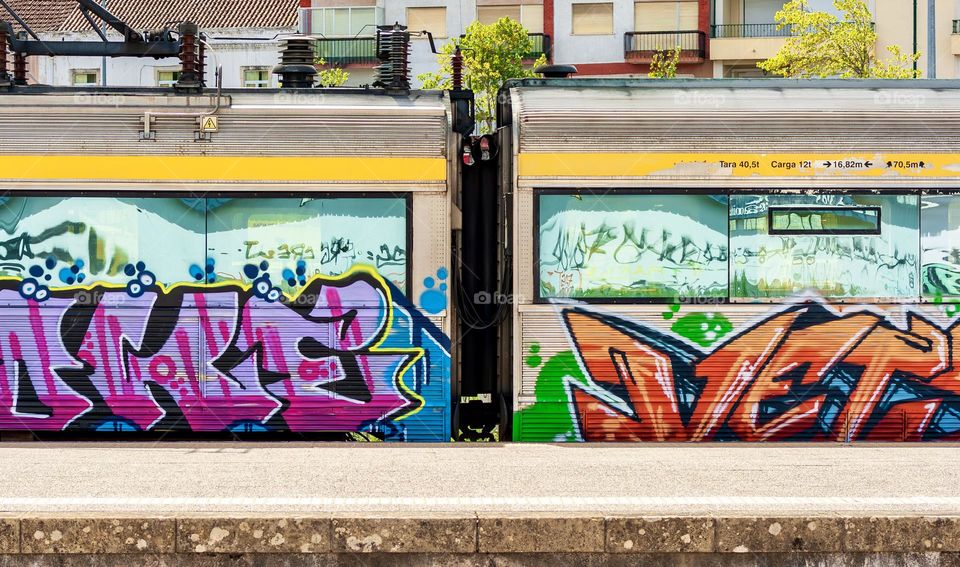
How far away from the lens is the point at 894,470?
8.75 m

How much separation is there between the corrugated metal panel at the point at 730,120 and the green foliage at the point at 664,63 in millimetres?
25003

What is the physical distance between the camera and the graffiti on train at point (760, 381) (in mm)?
11164

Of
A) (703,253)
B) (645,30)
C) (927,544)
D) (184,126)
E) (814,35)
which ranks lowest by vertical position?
(927,544)

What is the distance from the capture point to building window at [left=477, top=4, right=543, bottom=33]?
44.7 m

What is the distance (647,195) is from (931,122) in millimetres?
2473

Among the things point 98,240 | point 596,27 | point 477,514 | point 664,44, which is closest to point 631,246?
point 98,240

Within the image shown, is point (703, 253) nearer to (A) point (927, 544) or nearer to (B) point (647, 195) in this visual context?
(B) point (647, 195)

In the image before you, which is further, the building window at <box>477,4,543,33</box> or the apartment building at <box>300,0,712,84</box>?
the building window at <box>477,4,543,33</box>

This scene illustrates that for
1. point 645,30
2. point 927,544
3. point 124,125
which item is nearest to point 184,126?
point 124,125

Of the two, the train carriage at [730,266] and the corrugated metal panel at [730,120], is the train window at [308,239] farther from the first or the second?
the corrugated metal panel at [730,120]

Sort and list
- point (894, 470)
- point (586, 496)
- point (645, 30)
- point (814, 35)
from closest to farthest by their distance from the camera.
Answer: point (586, 496)
point (894, 470)
point (814, 35)
point (645, 30)

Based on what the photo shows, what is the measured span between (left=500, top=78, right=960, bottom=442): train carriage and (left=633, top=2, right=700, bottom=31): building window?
34.0 meters

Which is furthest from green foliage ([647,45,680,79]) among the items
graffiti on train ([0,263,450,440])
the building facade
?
graffiti on train ([0,263,450,440])

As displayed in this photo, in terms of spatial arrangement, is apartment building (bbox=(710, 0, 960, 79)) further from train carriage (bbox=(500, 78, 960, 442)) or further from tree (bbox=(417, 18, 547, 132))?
train carriage (bbox=(500, 78, 960, 442))
